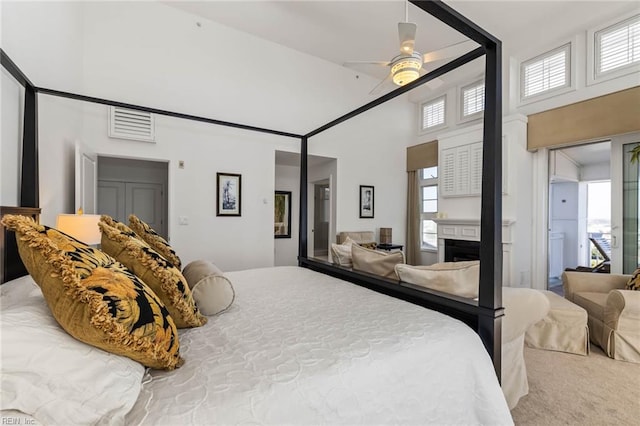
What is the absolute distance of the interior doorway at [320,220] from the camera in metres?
6.73

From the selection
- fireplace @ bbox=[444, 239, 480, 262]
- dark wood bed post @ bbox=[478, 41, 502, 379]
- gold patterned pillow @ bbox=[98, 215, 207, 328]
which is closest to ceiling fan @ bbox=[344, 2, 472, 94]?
dark wood bed post @ bbox=[478, 41, 502, 379]

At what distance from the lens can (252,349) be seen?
3.28 ft

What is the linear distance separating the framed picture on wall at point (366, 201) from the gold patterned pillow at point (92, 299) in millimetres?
4911

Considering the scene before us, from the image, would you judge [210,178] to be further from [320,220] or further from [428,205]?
[428,205]

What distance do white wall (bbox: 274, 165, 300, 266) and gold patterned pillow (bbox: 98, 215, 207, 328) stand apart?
4646mm

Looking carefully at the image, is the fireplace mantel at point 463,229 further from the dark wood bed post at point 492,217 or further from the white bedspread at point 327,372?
the white bedspread at point 327,372

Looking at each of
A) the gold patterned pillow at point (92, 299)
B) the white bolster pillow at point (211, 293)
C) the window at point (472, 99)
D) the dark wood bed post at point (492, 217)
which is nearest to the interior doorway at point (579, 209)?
the window at point (472, 99)

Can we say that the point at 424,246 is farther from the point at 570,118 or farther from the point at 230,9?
the point at 230,9

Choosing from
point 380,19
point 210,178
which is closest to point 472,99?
point 380,19

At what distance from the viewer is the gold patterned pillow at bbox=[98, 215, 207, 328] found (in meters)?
1.11

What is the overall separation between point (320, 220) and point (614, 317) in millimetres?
5121

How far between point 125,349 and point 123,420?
15 centimetres

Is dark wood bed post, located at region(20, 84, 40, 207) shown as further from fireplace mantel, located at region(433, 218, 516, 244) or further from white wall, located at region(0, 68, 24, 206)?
fireplace mantel, located at region(433, 218, 516, 244)

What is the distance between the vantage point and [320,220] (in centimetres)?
683
